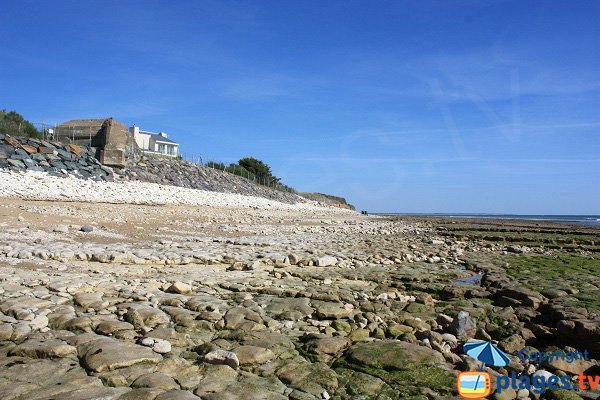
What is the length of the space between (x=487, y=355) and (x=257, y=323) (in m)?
2.12

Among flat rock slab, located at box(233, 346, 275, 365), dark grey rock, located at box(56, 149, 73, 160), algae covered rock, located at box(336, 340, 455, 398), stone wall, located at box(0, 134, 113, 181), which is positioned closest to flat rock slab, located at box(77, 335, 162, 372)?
flat rock slab, located at box(233, 346, 275, 365)

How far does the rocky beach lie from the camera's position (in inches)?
119

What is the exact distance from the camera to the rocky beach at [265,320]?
9.94 feet

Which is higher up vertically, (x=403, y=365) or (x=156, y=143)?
(x=156, y=143)

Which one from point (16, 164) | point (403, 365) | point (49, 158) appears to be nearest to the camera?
point (403, 365)

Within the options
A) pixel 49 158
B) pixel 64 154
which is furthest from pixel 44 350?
pixel 64 154

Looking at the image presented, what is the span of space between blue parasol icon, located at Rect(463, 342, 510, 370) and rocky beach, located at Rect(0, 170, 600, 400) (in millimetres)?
71

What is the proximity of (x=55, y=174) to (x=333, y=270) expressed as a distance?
18.1m

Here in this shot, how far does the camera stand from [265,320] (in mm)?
4438

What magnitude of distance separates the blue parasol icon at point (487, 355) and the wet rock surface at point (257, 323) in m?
0.07

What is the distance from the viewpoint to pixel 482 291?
6.36m

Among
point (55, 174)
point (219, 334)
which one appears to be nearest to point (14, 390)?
point (219, 334)

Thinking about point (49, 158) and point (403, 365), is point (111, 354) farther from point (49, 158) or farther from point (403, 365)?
point (49, 158)

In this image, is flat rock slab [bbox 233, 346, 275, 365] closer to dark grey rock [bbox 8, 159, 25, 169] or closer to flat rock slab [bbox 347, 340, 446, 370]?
flat rock slab [bbox 347, 340, 446, 370]
